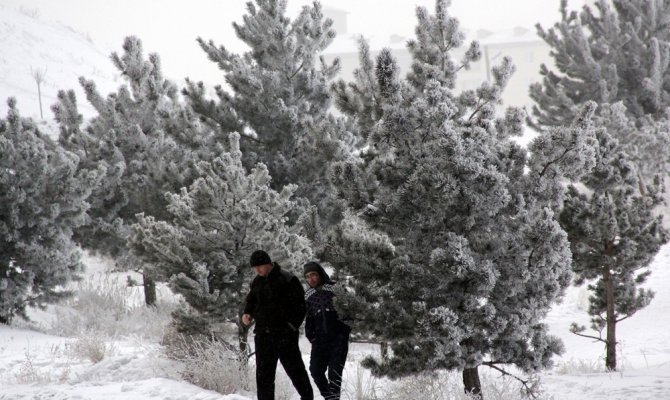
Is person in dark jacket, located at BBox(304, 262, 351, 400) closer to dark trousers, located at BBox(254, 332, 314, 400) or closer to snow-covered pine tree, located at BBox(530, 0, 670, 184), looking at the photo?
dark trousers, located at BBox(254, 332, 314, 400)

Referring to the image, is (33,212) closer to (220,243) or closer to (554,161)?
(220,243)

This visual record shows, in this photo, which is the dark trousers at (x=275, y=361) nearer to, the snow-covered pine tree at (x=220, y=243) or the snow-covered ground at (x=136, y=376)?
the snow-covered ground at (x=136, y=376)

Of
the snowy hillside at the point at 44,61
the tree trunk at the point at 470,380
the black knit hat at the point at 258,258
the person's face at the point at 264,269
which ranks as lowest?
the tree trunk at the point at 470,380

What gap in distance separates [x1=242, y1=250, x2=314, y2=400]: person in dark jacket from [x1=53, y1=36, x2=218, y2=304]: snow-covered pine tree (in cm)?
690

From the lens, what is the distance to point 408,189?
20.0 feet

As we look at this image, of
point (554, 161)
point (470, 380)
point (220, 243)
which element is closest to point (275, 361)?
point (470, 380)

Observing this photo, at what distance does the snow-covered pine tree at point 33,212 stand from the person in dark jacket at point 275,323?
7250mm

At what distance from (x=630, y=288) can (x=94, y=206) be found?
10990 mm

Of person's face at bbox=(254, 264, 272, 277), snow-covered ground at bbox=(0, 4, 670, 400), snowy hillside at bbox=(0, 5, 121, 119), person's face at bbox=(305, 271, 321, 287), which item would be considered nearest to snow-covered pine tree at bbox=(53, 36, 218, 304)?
snow-covered ground at bbox=(0, 4, 670, 400)

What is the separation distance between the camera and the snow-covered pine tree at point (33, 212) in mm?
11633

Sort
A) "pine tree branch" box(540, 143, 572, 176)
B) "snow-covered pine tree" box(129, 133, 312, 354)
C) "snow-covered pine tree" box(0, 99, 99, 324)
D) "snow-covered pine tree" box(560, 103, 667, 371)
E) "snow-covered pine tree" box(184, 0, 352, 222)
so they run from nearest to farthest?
"pine tree branch" box(540, 143, 572, 176), "snow-covered pine tree" box(129, 133, 312, 354), "snow-covered pine tree" box(560, 103, 667, 371), "snow-covered pine tree" box(0, 99, 99, 324), "snow-covered pine tree" box(184, 0, 352, 222)

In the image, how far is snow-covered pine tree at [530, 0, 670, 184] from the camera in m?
19.8

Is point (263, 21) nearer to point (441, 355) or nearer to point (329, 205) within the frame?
point (329, 205)

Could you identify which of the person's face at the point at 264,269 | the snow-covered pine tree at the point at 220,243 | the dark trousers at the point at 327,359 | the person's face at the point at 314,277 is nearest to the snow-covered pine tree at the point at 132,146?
the snow-covered pine tree at the point at 220,243
